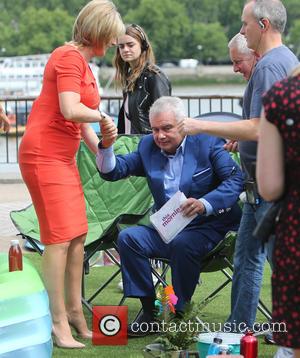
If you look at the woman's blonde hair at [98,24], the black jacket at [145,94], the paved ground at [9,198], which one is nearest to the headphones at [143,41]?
the black jacket at [145,94]

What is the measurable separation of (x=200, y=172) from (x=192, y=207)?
0.71ft

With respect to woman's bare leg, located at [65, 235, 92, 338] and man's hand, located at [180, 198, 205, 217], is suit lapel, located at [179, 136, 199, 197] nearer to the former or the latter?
man's hand, located at [180, 198, 205, 217]

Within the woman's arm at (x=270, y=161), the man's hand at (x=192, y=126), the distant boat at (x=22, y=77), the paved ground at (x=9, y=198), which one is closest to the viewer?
the woman's arm at (x=270, y=161)

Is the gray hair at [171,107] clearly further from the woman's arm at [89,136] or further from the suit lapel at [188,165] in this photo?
the woman's arm at [89,136]

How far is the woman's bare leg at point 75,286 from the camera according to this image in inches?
207

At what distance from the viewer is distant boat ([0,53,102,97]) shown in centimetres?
5644

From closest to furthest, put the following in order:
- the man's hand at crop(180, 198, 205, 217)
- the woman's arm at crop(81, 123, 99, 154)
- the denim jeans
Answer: the denim jeans, the man's hand at crop(180, 198, 205, 217), the woman's arm at crop(81, 123, 99, 154)

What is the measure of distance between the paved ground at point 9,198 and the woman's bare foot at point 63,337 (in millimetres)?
3057

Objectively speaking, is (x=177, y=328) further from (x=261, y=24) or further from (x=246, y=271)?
(x=261, y=24)

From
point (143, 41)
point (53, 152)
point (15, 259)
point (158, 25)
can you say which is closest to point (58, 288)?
point (15, 259)

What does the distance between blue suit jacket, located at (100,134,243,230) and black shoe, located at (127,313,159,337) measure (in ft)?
1.85

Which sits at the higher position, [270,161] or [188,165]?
[270,161]

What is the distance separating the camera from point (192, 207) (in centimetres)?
527

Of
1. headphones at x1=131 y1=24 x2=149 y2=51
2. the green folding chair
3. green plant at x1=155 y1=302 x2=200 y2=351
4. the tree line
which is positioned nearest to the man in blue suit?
green plant at x1=155 y1=302 x2=200 y2=351
